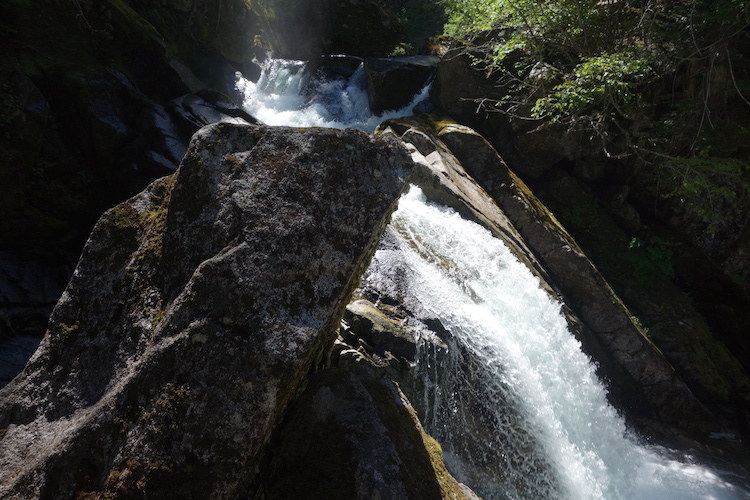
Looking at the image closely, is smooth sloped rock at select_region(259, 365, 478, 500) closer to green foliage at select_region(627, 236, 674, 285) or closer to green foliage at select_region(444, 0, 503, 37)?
green foliage at select_region(444, 0, 503, 37)

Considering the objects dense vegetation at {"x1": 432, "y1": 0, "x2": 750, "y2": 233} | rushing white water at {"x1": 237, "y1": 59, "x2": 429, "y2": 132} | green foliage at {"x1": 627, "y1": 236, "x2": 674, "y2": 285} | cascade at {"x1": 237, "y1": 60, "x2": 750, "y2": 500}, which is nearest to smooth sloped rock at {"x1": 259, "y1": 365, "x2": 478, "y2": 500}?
cascade at {"x1": 237, "y1": 60, "x2": 750, "y2": 500}

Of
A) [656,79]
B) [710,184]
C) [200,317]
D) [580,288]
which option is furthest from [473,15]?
[200,317]

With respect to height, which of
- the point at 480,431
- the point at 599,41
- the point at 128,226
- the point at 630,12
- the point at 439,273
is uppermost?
the point at 630,12

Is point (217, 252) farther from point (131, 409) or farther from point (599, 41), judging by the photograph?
point (599, 41)

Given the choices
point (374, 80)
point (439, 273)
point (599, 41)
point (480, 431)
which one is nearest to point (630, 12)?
point (599, 41)

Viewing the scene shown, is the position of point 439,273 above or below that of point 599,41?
below

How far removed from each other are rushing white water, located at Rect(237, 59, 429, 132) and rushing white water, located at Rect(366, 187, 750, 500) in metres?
6.20

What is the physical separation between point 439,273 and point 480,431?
7.14 ft

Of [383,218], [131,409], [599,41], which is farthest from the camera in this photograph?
[599,41]

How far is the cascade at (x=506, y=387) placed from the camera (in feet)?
14.7

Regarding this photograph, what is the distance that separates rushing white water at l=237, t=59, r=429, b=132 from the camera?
1288cm

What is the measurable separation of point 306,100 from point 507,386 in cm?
1226

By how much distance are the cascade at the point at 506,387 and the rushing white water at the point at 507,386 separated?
2cm

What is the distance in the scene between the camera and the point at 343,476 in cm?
215
